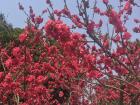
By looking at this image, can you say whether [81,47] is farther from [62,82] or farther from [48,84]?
[48,84]

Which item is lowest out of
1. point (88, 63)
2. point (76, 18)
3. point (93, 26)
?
point (88, 63)

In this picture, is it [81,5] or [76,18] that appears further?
[76,18]

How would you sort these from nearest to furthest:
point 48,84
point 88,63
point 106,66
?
point 88,63 < point 106,66 < point 48,84

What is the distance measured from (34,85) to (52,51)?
1238 mm

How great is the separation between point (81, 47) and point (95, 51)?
91 cm

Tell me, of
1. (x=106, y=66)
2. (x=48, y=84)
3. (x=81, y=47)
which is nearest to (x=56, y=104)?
(x=48, y=84)

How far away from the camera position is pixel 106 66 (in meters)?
8.55

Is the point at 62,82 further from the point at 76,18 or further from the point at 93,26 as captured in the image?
the point at 93,26

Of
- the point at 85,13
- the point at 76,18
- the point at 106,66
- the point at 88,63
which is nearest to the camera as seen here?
the point at 85,13

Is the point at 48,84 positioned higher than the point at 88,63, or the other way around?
the point at 48,84

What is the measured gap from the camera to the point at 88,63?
23.7 ft

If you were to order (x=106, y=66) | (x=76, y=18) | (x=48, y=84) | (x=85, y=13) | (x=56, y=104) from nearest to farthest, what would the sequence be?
(x=85, y=13)
(x=76, y=18)
(x=106, y=66)
(x=48, y=84)
(x=56, y=104)

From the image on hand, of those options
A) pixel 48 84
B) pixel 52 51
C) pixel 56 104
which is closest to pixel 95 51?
pixel 52 51

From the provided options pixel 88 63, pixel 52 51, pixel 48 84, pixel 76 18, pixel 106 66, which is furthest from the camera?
pixel 48 84
